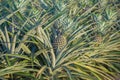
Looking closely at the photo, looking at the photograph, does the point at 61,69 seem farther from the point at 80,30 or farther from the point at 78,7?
the point at 78,7

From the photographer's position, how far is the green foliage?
3.41 metres

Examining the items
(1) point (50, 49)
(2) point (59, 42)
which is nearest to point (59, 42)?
(2) point (59, 42)

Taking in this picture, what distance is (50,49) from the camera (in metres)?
3.52

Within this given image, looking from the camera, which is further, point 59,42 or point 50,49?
point 59,42

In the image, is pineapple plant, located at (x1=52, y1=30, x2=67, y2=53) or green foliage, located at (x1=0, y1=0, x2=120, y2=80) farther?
pineapple plant, located at (x1=52, y1=30, x2=67, y2=53)

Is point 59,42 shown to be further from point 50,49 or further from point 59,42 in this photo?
point 50,49

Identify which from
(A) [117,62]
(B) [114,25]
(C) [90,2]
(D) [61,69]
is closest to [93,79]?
(D) [61,69]

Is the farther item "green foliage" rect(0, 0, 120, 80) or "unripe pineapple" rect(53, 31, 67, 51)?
"unripe pineapple" rect(53, 31, 67, 51)

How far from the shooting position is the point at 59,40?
3631mm

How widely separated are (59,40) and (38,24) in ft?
1.34

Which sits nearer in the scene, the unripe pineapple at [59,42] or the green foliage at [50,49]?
the green foliage at [50,49]

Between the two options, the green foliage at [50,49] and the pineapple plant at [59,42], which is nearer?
the green foliage at [50,49]

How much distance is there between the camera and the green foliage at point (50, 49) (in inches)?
134

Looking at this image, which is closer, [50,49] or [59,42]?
[50,49]
